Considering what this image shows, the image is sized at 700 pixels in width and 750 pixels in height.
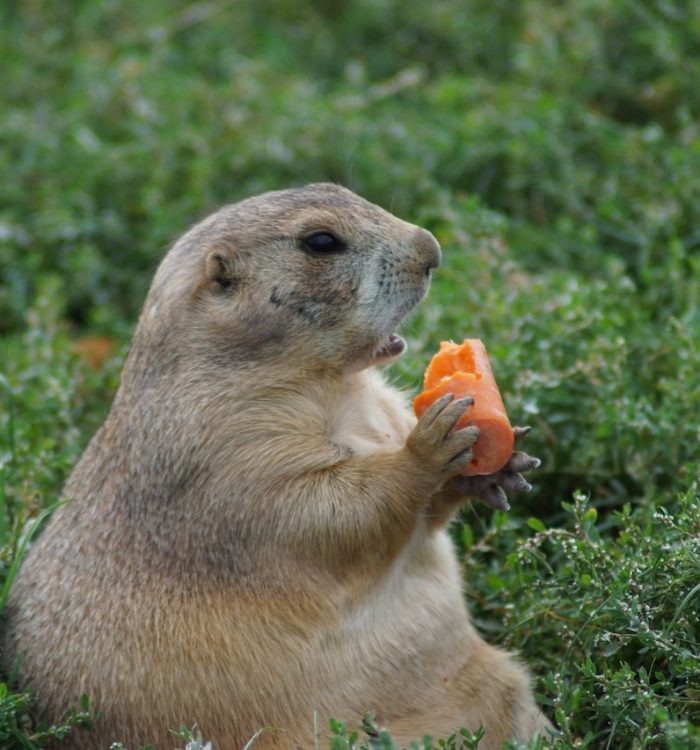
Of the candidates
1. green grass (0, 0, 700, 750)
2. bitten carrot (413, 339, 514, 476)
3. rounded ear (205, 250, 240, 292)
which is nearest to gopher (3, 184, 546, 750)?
rounded ear (205, 250, 240, 292)

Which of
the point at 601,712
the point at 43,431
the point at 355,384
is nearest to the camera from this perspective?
the point at 601,712

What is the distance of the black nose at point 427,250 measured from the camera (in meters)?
4.30

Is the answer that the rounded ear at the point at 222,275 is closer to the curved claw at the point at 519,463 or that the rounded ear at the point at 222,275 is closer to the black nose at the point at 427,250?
the black nose at the point at 427,250

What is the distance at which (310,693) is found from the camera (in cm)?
384

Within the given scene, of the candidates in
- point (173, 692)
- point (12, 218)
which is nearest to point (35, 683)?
point (173, 692)

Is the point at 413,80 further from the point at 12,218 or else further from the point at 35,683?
the point at 35,683

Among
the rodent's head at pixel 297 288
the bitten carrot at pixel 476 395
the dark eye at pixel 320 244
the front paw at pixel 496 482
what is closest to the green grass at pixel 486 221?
the front paw at pixel 496 482

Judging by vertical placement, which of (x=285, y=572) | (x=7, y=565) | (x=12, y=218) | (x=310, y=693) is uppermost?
(x=285, y=572)

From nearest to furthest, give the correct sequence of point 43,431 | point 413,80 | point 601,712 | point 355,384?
point 601,712 → point 355,384 → point 43,431 → point 413,80

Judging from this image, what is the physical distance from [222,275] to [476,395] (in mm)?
912

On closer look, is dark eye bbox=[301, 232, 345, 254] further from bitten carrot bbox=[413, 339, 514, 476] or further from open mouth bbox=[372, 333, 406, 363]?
bitten carrot bbox=[413, 339, 514, 476]

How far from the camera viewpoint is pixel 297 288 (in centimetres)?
422

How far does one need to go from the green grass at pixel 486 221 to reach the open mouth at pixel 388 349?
0.74m

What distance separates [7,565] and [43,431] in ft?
3.70
